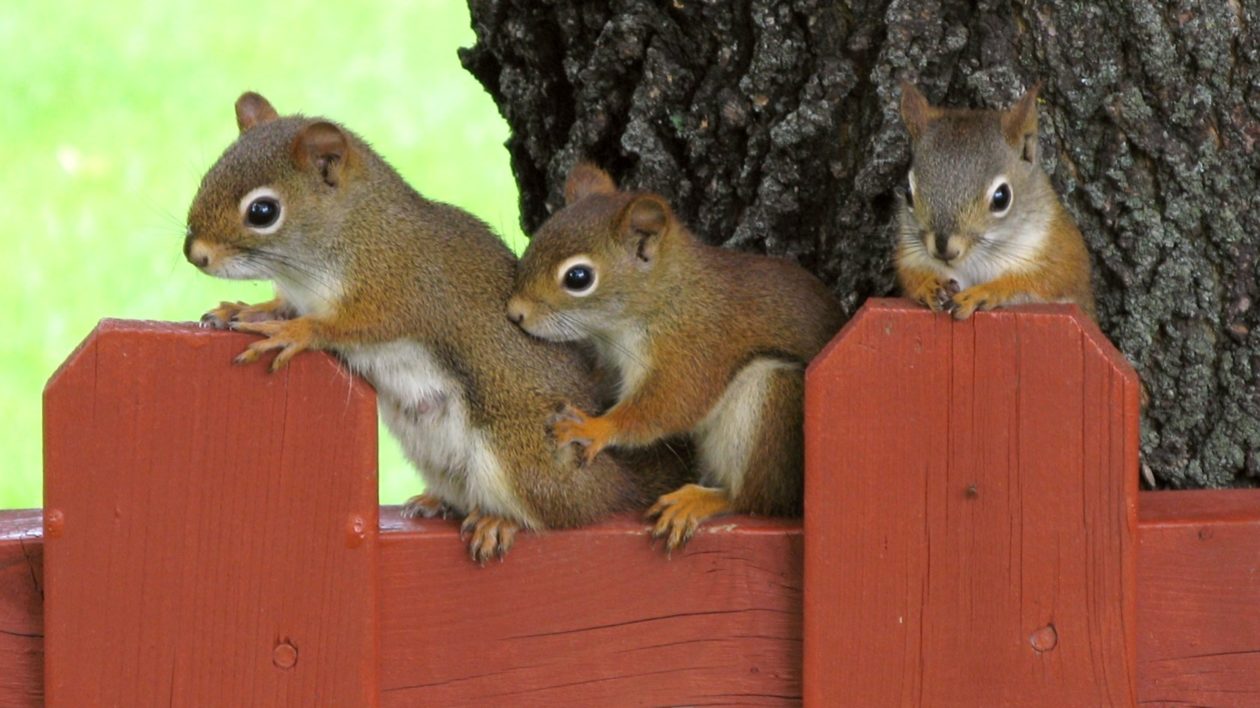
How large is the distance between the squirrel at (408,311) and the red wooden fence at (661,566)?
213 mm

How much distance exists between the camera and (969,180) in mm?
2715

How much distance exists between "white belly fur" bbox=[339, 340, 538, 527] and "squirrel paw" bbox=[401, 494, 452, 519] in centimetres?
4

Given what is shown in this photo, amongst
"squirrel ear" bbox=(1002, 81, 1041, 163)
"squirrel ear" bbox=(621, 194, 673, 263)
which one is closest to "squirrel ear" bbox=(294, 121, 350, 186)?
"squirrel ear" bbox=(621, 194, 673, 263)

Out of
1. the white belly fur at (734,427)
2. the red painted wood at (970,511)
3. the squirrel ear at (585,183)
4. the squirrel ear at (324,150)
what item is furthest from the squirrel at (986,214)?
the squirrel ear at (324,150)

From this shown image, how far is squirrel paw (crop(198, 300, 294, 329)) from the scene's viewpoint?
Answer: 217 cm

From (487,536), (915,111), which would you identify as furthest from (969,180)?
(487,536)

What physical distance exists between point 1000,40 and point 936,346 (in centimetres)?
90

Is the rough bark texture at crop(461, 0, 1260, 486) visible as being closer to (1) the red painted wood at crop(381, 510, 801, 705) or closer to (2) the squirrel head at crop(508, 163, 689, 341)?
(2) the squirrel head at crop(508, 163, 689, 341)

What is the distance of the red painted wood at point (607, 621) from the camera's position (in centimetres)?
209

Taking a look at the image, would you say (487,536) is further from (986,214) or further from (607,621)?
(986,214)

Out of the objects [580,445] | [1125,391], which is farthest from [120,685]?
[1125,391]

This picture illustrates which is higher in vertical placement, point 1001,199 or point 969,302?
point 1001,199

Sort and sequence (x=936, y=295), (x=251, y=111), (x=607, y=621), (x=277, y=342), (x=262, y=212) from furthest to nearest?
(x=251, y=111), (x=262, y=212), (x=936, y=295), (x=607, y=621), (x=277, y=342)

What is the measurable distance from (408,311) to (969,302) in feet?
2.55
